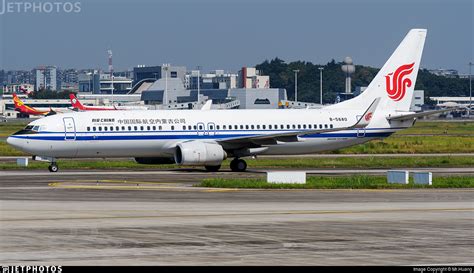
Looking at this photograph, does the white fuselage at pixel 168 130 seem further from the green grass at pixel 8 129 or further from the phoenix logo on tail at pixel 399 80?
the green grass at pixel 8 129

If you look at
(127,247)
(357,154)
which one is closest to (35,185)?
(127,247)

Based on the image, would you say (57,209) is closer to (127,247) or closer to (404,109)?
(127,247)

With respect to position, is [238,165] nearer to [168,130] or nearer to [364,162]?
[168,130]

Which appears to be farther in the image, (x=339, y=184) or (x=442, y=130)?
(x=442, y=130)

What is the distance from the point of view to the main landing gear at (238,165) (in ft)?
196

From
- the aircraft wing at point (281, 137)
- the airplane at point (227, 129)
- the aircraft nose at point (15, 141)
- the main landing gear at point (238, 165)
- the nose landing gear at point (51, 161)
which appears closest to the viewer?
the aircraft nose at point (15, 141)

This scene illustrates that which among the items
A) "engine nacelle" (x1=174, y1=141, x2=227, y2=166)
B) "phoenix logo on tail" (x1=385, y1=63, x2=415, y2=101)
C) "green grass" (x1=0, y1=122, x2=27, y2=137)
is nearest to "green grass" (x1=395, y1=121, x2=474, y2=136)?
"green grass" (x1=0, y1=122, x2=27, y2=137)

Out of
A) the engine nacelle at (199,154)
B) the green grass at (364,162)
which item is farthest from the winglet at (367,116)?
the engine nacelle at (199,154)

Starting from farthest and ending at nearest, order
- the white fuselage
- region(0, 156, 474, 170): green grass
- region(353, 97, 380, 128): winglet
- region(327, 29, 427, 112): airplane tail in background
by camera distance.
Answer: region(327, 29, 427, 112): airplane tail in background, region(0, 156, 474, 170): green grass, region(353, 97, 380, 128): winglet, the white fuselage

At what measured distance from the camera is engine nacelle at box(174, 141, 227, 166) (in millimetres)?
57375

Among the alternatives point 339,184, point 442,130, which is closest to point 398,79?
point 339,184

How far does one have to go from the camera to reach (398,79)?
214 ft

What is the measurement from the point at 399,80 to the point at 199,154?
51.0 ft

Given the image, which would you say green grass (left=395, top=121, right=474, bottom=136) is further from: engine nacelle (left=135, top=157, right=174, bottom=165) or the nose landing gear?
the nose landing gear
